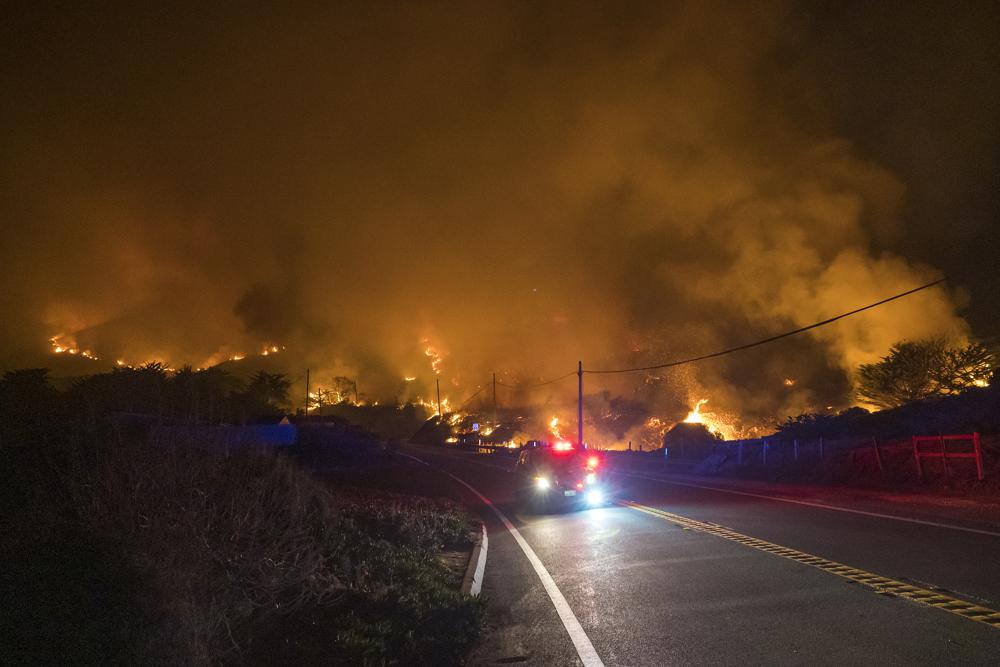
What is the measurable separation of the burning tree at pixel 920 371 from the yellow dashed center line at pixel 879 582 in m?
37.1

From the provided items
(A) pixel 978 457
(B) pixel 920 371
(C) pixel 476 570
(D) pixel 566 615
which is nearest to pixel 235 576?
(D) pixel 566 615

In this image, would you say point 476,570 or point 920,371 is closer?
point 476,570

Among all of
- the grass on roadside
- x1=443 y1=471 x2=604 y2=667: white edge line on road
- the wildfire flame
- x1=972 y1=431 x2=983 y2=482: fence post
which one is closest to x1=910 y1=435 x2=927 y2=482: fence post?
x1=972 y1=431 x2=983 y2=482: fence post

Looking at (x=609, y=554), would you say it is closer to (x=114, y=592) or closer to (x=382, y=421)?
(x=114, y=592)

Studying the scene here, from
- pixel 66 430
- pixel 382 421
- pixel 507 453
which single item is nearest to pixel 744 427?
pixel 507 453

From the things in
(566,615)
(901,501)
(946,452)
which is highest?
(946,452)

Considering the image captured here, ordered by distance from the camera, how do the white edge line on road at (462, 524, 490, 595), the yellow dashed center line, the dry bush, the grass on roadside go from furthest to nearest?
the white edge line on road at (462, 524, 490, 595) → the yellow dashed center line → the dry bush → the grass on roadside

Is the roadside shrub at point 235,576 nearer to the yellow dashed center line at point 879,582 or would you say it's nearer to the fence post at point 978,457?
the yellow dashed center line at point 879,582

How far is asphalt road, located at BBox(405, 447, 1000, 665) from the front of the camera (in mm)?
4883

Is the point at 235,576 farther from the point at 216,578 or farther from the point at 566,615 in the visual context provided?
the point at 566,615

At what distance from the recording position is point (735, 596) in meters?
6.54

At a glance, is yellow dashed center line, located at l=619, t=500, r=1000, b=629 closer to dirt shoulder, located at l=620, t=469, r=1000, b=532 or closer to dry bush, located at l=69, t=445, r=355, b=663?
dirt shoulder, located at l=620, t=469, r=1000, b=532

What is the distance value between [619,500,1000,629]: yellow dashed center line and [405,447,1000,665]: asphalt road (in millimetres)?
120

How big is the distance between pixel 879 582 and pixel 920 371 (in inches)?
1706
